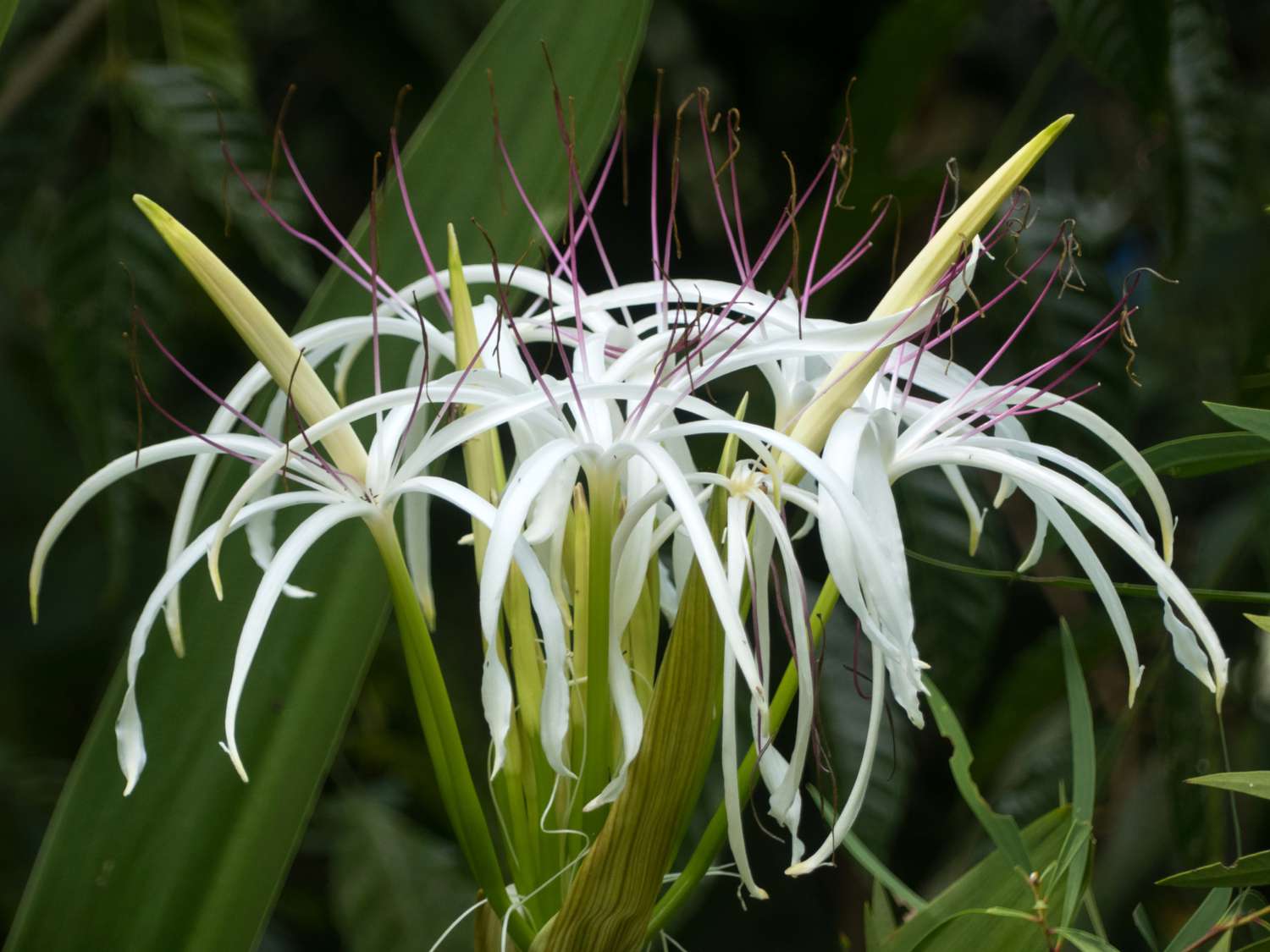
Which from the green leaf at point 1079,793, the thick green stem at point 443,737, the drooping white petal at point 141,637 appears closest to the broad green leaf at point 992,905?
the green leaf at point 1079,793

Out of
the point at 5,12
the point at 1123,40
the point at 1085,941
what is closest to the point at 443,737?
the point at 1085,941

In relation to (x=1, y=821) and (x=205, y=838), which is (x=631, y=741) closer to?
(x=205, y=838)

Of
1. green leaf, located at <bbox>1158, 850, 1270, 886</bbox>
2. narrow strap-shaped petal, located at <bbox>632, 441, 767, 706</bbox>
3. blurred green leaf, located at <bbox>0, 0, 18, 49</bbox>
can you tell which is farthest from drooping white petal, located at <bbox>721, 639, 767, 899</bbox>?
blurred green leaf, located at <bbox>0, 0, 18, 49</bbox>

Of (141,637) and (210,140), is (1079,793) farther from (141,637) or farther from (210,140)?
(210,140)

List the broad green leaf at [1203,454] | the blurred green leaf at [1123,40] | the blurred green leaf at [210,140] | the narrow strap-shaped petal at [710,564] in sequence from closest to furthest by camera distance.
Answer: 1. the narrow strap-shaped petal at [710,564]
2. the broad green leaf at [1203,454]
3. the blurred green leaf at [1123,40]
4. the blurred green leaf at [210,140]

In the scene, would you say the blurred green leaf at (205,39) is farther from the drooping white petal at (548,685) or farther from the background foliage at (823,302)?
the drooping white petal at (548,685)

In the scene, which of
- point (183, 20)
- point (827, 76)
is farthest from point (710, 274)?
point (183, 20)
